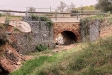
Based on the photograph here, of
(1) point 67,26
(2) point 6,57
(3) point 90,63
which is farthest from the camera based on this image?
(1) point 67,26

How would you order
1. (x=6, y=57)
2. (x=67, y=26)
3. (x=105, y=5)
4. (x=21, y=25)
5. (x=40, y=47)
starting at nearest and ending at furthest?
(x=6, y=57) < (x=21, y=25) < (x=40, y=47) < (x=67, y=26) < (x=105, y=5)

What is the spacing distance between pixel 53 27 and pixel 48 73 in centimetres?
1232

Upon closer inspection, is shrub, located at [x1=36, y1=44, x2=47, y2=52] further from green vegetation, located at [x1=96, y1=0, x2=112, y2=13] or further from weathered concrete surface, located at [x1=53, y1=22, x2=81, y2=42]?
green vegetation, located at [x1=96, y1=0, x2=112, y2=13]

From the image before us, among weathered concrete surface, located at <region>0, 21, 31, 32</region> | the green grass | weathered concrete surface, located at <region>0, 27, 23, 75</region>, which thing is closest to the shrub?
weathered concrete surface, located at <region>0, 21, 31, 32</region>

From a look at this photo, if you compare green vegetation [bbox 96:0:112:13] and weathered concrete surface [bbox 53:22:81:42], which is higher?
green vegetation [bbox 96:0:112:13]

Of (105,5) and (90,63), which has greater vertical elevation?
(105,5)

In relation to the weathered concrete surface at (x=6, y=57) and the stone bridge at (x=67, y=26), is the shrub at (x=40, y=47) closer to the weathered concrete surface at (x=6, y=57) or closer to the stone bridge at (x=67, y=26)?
the stone bridge at (x=67, y=26)

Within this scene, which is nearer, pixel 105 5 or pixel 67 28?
pixel 67 28

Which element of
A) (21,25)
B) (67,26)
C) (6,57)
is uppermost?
(21,25)

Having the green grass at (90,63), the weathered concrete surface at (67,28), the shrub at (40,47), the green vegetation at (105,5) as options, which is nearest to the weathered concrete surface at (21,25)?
the shrub at (40,47)

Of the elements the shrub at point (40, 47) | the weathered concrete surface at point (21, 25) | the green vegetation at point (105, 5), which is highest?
the green vegetation at point (105, 5)

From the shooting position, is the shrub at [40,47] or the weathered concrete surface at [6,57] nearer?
the weathered concrete surface at [6,57]

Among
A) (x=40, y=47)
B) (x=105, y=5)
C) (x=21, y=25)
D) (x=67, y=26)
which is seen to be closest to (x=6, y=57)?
(x=21, y=25)

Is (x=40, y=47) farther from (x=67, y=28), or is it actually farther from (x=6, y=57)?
(x=6, y=57)
